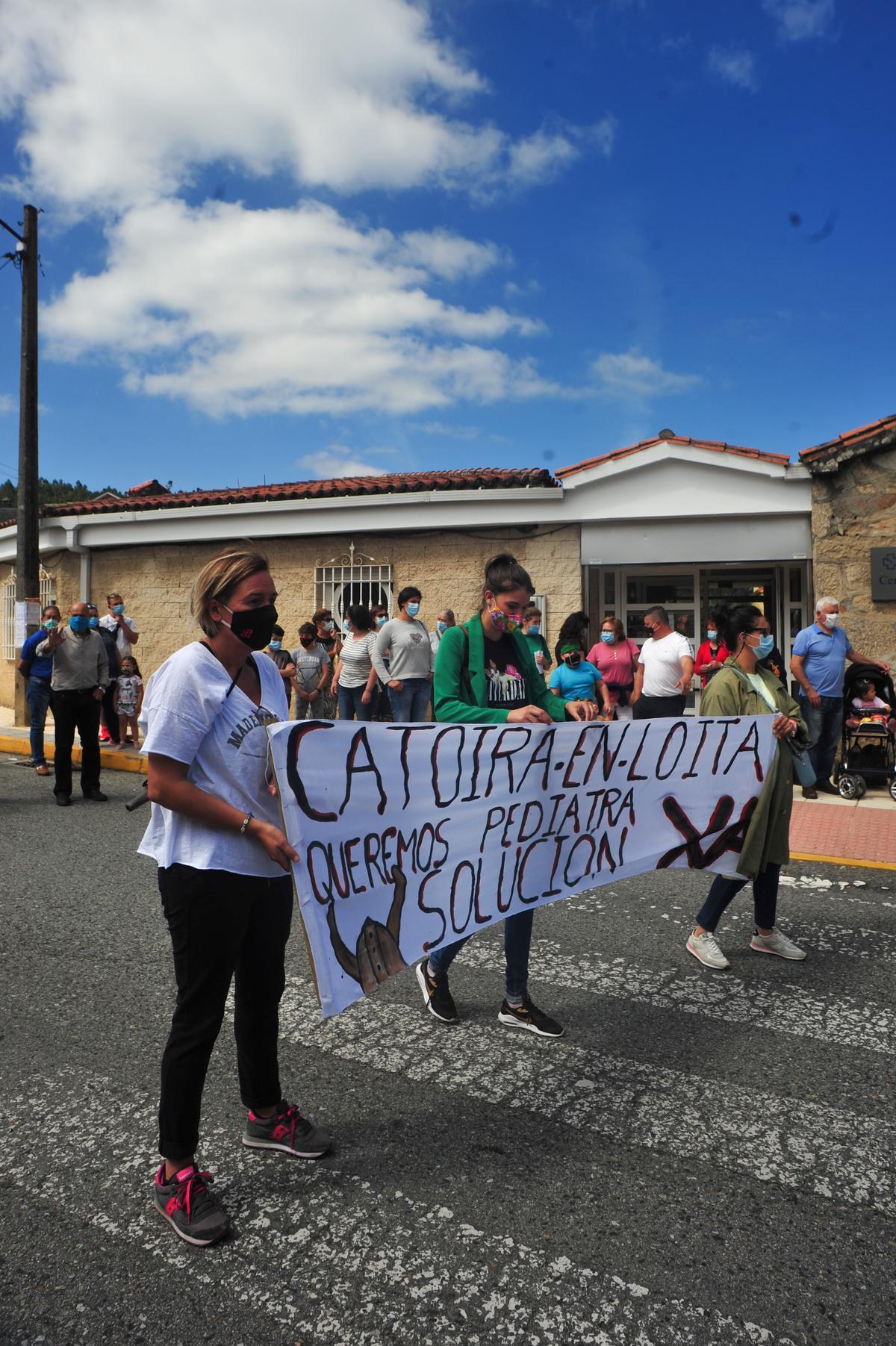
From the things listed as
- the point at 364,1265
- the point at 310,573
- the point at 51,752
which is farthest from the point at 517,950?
the point at 310,573

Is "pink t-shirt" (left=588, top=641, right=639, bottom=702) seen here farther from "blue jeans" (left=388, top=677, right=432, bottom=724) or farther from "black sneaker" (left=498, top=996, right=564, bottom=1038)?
"black sneaker" (left=498, top=996, right=564, bottom=1038)

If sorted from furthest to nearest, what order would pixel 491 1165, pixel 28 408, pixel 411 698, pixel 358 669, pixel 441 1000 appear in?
pixel 28 408
pixel 358 669
pixel 411 698
pixel 441 1000
pixel 491 1165

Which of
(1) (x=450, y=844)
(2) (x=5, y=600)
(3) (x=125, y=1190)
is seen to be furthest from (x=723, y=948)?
(2) (x=5, y=600)

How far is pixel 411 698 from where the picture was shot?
1036 cm

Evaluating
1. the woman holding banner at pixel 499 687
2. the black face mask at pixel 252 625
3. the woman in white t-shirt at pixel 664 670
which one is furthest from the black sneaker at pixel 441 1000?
the woman in white t-shirt at pixel 664 670

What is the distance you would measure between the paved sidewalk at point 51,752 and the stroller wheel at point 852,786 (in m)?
7.99

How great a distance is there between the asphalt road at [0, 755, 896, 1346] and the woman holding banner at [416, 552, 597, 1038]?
153 millimetres

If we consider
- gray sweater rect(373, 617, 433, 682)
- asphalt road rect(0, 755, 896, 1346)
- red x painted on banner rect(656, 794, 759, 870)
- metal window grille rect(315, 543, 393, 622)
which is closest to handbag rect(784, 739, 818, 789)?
red x painted on banner rect(656, 794, 759, 870)

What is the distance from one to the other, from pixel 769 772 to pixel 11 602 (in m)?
18.0

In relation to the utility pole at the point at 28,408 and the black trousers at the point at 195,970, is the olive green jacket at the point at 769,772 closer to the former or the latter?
the black trousers at the point at 195,970

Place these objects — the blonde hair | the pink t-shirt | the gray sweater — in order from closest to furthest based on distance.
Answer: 1. the blonde hair
2. the pink t-shirt
3. the gray sweater

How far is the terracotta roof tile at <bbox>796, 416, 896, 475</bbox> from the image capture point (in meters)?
10.7

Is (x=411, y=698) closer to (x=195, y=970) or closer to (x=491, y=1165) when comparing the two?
(x=491, y=1165)

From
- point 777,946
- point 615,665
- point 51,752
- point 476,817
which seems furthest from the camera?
point 51,752
